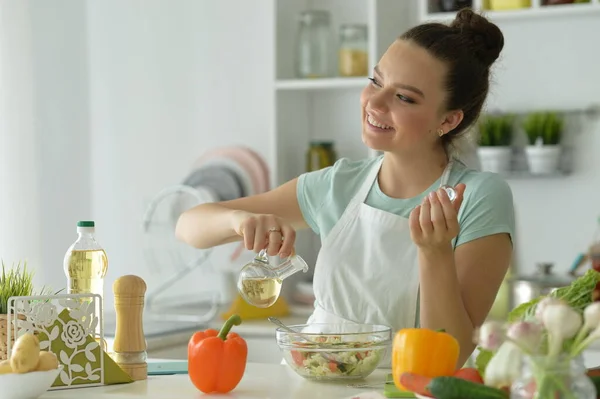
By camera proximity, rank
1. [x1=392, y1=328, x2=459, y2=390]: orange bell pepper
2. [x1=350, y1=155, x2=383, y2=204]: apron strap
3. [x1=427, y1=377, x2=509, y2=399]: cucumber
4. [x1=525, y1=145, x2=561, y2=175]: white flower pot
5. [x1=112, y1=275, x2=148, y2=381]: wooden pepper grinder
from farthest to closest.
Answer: [x1=525, y1=145, x2=561, y2=175]: white flower pot → [x1=350, y1=155, x2=383, y2=204]: apron strap → [x1=112, y1=275, x2=148, y2=381]: wooden pepper grinder → [x1=392, y1=328, x2=459, y2=390]: orange bell pepper → [x1=427, y1=377, x2=509, y2=399]: cucumber

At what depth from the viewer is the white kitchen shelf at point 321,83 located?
Result: 12.1ft

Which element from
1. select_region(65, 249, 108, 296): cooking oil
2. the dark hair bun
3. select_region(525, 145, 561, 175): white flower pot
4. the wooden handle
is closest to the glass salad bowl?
the wooden handle

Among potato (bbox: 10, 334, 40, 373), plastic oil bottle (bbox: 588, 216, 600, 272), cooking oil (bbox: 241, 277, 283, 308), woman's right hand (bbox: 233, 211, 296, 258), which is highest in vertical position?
woman's right hand (bbox: 233, 211, 296, 258)

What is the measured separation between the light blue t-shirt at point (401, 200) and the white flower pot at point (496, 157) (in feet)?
4.21

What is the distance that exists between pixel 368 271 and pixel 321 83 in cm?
158

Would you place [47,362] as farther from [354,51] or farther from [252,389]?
[354,51]

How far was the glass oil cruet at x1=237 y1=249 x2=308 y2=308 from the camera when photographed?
193 centimetres

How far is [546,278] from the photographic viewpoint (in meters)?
3.42

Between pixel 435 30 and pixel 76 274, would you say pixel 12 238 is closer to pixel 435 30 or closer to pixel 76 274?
pixel 76 274

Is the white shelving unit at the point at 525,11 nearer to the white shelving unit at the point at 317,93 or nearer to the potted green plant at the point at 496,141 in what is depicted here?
the white shelving unit at the point at 317,93

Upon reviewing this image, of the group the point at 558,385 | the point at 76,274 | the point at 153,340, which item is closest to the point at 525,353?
the point at 558,385

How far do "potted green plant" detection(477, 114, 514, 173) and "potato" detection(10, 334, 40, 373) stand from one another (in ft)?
7.51

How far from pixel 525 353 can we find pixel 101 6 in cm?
332

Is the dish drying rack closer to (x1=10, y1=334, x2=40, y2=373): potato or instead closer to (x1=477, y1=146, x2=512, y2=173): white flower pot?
(x1=477, y1=146, x2=512, y2=173): white flower pot
